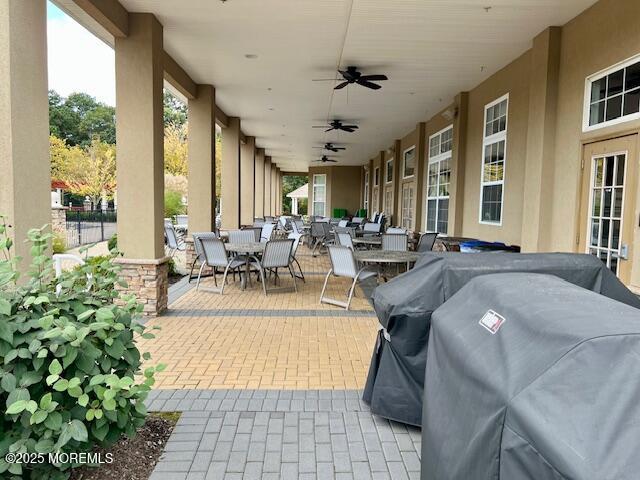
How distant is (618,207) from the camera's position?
4547mm

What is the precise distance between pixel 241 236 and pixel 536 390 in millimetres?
7744

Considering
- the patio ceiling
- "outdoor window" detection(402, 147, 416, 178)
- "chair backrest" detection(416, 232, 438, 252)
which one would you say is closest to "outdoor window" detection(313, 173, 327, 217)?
"outdoor window" detection(402, 147, 416, 178)

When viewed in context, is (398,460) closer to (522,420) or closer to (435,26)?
(522,420)

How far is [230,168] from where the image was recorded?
1167 centimetres

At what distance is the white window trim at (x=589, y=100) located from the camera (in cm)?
438

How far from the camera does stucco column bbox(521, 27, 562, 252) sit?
5.58 m

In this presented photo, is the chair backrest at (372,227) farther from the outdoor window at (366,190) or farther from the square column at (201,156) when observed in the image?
the outdoor window at (366,190)

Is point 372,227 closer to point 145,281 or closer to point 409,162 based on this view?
point 409,162

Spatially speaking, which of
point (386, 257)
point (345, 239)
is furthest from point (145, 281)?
point (345, 239)

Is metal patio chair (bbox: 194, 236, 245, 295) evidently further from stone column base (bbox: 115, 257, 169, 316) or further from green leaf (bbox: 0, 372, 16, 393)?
green leaf (bbox: 0, 372, 16, 393)

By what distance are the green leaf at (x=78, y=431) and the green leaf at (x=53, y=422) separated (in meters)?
0.04

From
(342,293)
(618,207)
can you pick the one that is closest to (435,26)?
(618,207)

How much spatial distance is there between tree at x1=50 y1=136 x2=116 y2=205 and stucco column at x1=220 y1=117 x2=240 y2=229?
48.7 feet


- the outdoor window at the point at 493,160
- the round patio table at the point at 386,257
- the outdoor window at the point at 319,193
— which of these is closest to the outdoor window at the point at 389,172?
the outdoor window at the point at 319,193
